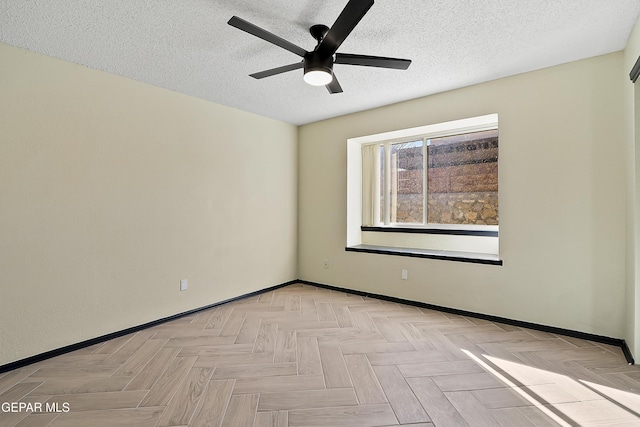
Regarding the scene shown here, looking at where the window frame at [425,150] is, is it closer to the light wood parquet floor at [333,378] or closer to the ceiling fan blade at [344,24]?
the light wood parquet floor at [333,378]

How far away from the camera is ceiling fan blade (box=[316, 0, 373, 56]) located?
5.12 ft

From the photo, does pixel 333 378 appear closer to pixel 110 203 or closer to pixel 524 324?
pixel 524 324

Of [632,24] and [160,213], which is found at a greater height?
[632,24]

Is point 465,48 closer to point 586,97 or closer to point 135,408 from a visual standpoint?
point 586,97

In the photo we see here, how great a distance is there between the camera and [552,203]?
9.30 feet

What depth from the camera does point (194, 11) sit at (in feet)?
6.59

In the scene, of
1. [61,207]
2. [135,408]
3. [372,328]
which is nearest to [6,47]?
[61,207]

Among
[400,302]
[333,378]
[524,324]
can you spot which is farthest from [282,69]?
[524,324]

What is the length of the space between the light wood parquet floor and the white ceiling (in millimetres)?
2386

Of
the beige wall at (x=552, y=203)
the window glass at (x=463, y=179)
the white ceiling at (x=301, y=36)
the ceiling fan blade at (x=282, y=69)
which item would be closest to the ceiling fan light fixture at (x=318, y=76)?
the ceiling fan blade at (x=282, y=69)

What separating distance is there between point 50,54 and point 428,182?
4.00 metres

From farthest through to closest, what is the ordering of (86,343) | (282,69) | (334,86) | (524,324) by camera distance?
(524,324) < (86,343) < (334,86) < (282,69)

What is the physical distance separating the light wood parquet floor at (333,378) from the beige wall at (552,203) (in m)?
0.33

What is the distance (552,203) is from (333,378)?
244cm
